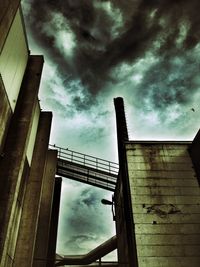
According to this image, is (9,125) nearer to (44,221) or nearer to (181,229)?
(44,221)

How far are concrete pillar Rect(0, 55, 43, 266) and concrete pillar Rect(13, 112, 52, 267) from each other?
0.58 metres

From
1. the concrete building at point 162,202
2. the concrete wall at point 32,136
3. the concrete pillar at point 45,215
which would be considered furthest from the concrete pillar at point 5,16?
the concrete pillar at point 45,215

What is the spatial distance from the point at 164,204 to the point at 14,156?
6581 millimetres

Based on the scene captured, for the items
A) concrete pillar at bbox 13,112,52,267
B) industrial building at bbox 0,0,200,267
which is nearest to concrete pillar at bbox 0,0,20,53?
industrial building at bbox 0,0,200,267

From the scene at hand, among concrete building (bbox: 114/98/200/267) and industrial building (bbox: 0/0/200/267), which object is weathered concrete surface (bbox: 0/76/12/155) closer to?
industrial building (bbox: 0/0/200/267)

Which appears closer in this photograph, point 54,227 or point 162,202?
point 162,202

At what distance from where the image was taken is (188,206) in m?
9.92

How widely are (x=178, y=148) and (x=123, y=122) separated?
14.8ft

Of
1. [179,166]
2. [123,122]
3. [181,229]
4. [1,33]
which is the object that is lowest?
[181,229]

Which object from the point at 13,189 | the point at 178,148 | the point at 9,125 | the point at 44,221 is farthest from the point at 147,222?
the point at 9,125

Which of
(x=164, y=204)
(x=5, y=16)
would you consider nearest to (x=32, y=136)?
Result: (x=5, y=16)

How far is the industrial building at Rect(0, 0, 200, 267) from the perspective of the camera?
8.85 meters

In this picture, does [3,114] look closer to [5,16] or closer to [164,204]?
[5,16]

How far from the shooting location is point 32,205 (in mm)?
11727
